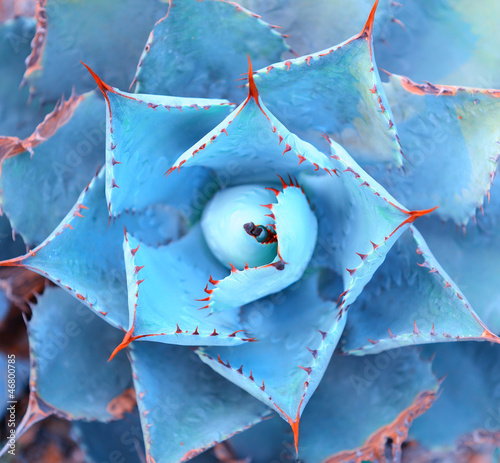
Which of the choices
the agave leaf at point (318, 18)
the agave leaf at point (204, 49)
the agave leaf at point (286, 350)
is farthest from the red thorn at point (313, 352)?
the agave leaf at point (318, 18)

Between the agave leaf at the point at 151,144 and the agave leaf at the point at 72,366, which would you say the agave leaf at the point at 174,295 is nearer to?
the agave leaf at the point at 151,144

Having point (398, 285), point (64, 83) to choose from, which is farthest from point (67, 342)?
point (398, 285)

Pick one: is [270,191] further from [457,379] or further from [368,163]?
[457,379]

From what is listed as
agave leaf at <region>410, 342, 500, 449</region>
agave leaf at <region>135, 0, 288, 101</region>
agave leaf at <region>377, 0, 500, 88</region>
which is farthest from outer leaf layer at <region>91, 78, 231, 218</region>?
agave leaf at <region>410, 342, 500, 449</region>

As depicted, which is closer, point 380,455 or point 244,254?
point 244,254

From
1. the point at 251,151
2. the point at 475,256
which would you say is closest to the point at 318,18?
the point at 251,151

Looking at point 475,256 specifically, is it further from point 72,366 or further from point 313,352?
point 72,366

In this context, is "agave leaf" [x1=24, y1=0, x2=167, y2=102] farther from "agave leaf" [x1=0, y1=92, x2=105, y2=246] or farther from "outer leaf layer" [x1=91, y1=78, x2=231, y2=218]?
"outer leaf layer" [x1=91, y1=78, x2=231, y2=218]
